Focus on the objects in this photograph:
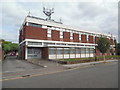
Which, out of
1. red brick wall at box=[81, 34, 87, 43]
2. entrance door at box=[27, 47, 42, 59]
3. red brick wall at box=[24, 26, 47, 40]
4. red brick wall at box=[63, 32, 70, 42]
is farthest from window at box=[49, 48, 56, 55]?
red brick wall at box=[81, 34, 87, 43]

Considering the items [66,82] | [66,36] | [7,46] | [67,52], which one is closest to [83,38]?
[66,36]

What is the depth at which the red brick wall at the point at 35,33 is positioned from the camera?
84.9 feet

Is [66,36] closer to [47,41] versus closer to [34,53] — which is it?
[47,41]

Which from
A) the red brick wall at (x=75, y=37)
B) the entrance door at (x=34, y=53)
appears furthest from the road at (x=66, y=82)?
the red brick wall at (x=75, y=37)

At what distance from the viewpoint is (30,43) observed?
26.2 meters

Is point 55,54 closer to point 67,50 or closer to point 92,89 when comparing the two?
point 67,50

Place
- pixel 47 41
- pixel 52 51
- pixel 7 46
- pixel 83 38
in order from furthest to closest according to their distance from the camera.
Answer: pixel 83 38
pixel 7 46
pixel 47 41
pixel 52 51

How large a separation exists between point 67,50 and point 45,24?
10.4 metres

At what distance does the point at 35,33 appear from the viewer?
1072 inches

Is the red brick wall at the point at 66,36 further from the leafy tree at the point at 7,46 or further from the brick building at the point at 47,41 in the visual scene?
the leafy tree at the point at 7,46

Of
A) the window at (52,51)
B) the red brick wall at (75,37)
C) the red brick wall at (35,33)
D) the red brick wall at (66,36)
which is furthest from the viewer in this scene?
the red brick wall at (75,37)

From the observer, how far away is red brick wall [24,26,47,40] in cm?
2589

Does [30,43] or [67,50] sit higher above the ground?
[30,43]

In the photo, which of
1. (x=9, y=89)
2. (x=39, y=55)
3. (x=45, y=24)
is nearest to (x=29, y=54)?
(x=39, y=55)
